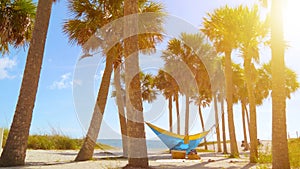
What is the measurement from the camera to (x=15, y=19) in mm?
9195

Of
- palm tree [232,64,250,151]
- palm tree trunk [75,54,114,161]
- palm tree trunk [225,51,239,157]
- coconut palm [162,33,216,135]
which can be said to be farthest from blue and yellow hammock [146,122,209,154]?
palm tree [232,64,250,151]

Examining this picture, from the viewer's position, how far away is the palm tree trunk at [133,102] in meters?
6.84

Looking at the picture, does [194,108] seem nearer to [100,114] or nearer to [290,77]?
[290,77]

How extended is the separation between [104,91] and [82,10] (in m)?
2.77

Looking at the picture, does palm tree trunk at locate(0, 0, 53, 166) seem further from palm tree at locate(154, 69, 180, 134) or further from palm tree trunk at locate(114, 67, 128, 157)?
palm tree at locate(154, 69, 180, 134)

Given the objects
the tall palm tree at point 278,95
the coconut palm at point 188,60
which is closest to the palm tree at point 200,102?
the coconut palm at point 188,60

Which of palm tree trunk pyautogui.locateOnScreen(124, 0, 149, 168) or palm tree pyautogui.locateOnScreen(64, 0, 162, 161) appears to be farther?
palm tree pyautogui.locateOnScreen(64, 0, 162, 161)

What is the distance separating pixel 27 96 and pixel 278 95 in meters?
5.64

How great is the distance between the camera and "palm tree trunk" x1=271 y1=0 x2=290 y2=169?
5.39 m

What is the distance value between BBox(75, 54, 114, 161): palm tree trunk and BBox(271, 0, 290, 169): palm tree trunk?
5.50 meters

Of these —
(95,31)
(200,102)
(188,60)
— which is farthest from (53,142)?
(200,102)

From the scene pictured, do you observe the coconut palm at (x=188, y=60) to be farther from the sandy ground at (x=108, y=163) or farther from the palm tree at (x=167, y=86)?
the sandy ground at (x=108, y=163)

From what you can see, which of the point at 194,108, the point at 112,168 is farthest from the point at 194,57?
the point at 112,168

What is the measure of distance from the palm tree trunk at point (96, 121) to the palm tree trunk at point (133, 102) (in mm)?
2677
